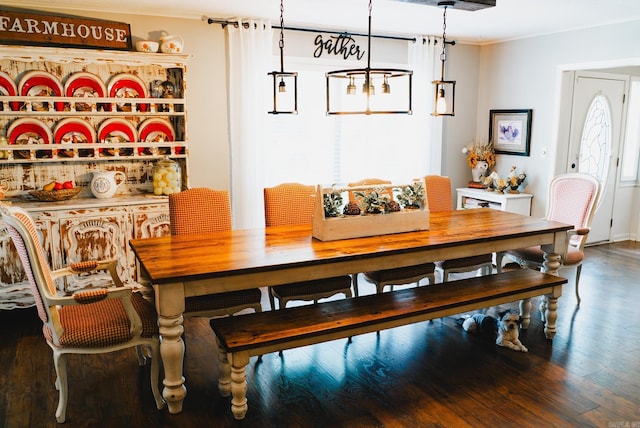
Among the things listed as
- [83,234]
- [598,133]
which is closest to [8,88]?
[83,234]

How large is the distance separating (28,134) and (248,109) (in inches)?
75.5

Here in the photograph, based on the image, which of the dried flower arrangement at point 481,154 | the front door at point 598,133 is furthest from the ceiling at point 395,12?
the dried flower arrangement at point 481,154

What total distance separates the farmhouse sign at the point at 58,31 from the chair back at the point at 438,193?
9.50 ft

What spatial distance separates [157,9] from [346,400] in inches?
143

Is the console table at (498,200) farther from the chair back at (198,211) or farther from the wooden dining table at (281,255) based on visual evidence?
the chair back at (198,211)

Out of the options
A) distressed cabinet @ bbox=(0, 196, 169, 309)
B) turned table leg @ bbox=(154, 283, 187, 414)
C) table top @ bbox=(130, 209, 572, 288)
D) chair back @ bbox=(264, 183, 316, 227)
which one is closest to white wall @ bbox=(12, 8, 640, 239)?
distressed cabinet @ bbox=(0, 196, 169, 309)

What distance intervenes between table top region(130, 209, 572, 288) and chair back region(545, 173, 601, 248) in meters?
0.71

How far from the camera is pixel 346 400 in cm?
285

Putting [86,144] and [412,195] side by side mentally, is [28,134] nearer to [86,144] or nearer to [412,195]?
[86,144]

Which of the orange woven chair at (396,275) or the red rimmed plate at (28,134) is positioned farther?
the red rimmed plate at (28,134)

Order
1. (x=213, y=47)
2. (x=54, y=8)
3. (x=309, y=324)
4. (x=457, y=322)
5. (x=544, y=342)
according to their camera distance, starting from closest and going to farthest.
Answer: (x=309, y=324) → (x=544, y=342) → (x=457, y=322) → (x=54, y=8) → (x=213, y=47)

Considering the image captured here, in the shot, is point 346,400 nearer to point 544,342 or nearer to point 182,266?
point 182,266

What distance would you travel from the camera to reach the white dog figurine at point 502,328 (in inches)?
136

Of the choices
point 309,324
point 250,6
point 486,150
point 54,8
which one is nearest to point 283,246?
point 309,324
